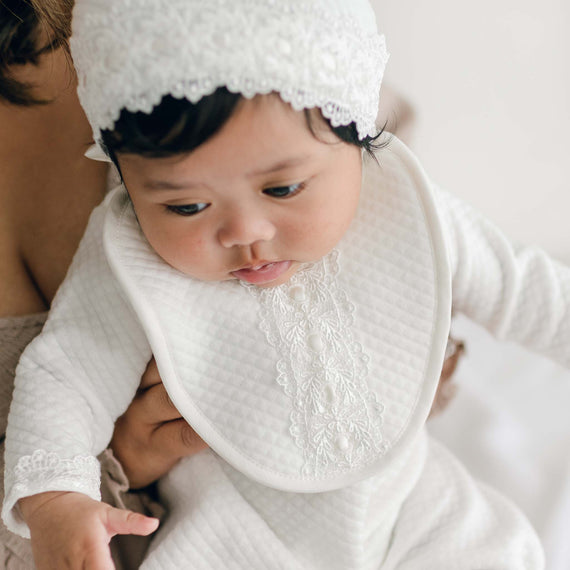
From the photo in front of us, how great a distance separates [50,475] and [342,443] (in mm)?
328

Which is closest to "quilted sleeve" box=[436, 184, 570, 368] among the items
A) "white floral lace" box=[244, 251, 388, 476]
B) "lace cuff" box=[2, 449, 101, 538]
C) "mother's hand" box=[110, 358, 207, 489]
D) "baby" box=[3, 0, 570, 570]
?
"baby" box=[3, 0, 570, 570]


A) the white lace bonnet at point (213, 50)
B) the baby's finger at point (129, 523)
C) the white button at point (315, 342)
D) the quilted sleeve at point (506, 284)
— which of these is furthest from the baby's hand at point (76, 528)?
→ the quilted sleeve at point (506, 284)

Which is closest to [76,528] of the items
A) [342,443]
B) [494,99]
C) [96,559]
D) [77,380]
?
[96,559]

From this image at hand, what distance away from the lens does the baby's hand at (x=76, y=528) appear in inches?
25.6

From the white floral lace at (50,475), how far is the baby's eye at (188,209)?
0.30 m

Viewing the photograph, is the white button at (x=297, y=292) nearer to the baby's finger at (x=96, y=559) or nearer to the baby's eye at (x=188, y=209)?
the baby's eye at (x=188, y=209)

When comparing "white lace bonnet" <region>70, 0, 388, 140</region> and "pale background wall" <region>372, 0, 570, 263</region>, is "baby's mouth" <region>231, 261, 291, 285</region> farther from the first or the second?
"pale background wall" <region>372, 0, 570, 263</region>

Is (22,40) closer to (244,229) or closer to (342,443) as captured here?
(244,229)

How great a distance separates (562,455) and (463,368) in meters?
0.25

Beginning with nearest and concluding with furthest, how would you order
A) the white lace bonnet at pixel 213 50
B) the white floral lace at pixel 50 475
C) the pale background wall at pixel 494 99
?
1. the white lace bonnet at pixel 213 50
2. the white floral lace at pixel 50 475
3. the pale background wall at pixel 494 99

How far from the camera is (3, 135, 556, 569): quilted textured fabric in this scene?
78 centimetres

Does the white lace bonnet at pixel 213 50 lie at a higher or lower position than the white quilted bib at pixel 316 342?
higher

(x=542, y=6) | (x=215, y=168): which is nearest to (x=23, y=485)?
(x=215, y=168)

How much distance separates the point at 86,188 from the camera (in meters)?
0.94
